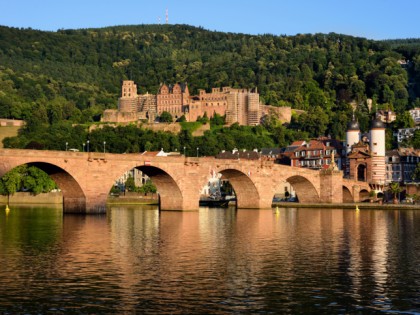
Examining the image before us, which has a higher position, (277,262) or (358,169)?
(358,169)

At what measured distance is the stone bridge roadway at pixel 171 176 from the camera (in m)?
72.3

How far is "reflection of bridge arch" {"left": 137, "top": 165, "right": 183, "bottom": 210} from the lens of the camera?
82312mm

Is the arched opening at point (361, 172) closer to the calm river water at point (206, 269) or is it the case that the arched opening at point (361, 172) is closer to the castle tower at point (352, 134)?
the castle tower at point (352, 134)

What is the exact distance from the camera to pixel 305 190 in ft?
352

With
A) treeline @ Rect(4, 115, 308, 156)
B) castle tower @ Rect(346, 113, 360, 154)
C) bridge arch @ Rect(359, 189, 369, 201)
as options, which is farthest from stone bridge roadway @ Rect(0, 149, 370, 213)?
treeline @ Rect(4, 115, 308, 156)

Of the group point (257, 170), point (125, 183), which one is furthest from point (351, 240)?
point (125, 183)

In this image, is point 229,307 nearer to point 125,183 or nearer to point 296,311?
point 296,311

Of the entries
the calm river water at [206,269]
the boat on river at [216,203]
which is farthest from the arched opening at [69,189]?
the boat on river at [216,203]

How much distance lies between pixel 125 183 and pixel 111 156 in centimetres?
6533

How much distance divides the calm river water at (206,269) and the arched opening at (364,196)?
53156mm

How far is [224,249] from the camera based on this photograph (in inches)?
1859

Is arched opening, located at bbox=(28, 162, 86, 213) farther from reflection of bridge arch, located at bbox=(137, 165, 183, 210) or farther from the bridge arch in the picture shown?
the bridge arch

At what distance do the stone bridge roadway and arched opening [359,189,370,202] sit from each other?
661 cm

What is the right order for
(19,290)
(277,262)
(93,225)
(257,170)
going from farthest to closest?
1. (257,170)
2. (93,225)
3. (277,262)
4. (19,290)
